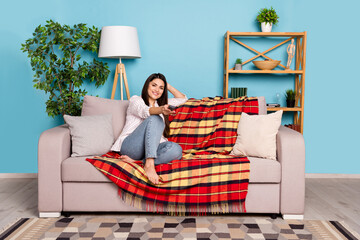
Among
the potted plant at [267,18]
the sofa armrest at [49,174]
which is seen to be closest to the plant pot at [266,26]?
the potted plant at [267,18]

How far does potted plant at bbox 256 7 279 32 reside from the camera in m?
3.55

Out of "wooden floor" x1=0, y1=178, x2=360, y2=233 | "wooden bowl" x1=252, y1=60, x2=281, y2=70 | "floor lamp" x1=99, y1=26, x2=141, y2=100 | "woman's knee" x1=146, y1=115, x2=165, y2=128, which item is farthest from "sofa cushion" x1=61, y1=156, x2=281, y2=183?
"wooden bowl" x1=252, y1=60, x2=281, y2=70

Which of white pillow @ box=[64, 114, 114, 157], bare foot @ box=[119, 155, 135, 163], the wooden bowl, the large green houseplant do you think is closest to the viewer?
bare foot @ box=[119, 155, 135, 163]

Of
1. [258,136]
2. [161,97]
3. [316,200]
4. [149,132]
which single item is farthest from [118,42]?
[316,200]

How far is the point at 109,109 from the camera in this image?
10.2ft

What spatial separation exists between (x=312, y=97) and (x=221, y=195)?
1815mm

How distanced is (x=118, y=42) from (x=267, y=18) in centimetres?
141

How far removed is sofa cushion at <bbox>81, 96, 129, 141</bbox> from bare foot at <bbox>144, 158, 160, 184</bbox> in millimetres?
667

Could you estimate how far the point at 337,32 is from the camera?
3.76 m

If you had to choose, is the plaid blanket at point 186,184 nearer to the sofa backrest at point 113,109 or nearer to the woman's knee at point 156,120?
the woman's knee at point 156,120

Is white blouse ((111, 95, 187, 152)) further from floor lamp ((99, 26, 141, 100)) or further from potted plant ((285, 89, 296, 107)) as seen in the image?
potted plant ((285, 89, 296, 107))

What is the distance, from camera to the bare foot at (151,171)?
2.44 metres

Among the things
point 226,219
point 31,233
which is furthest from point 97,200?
point 226,219

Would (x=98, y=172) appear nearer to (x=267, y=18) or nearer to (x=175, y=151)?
(x=175, y=151)
